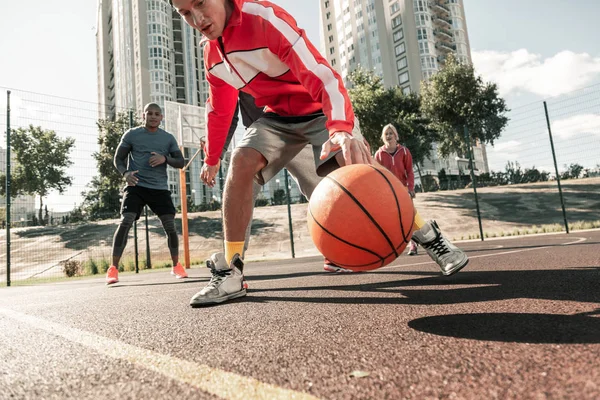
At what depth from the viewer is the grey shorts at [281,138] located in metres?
2.69

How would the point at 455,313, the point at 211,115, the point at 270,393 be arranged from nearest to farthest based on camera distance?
the point at 270,393 → the point at 455,313 → the point at 211,115

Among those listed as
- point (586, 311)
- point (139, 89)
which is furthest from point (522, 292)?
point (139, 89)

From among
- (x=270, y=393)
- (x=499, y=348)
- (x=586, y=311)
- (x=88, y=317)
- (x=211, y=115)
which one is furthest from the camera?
(x=211, y=115)

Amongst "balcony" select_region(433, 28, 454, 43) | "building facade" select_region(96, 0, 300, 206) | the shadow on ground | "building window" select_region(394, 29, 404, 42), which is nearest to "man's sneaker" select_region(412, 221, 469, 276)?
the shadow on ground

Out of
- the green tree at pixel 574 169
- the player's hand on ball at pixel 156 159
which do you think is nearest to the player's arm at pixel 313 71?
the player's hand on ball at pixel 156 159

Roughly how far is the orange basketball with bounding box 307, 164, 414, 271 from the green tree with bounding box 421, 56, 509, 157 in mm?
26118

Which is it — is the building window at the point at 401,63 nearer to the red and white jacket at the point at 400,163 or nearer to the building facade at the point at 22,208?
the building facade at the point at 22,208

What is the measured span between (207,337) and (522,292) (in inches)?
65.4

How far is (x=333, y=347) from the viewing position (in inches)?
51.9

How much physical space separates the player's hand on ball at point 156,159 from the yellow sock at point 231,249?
2.92 m

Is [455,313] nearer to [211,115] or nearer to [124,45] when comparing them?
[211,115]

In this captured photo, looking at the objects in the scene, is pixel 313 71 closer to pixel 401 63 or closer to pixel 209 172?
pixel 209 172

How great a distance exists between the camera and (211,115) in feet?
9.87

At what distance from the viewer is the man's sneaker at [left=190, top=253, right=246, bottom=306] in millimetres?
2494
